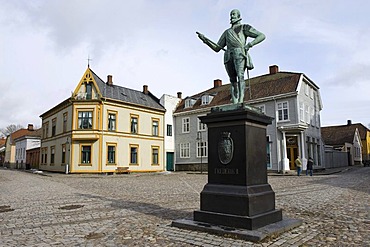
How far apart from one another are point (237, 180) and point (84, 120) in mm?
25593

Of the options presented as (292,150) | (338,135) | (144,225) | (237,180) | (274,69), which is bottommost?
(144,225)

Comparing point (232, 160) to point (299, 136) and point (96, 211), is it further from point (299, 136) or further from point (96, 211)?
point (299, 136)

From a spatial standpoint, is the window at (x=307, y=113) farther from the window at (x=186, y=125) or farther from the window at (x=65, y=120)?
the window at (x=65, y=120)

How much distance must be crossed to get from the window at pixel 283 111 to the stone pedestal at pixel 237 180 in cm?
2140

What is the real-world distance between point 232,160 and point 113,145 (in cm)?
2528

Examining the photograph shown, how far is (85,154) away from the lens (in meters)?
28.9

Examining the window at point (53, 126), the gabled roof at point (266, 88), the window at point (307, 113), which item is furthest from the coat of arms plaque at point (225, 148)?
the window at point (53, 126)

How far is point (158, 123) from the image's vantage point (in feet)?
117

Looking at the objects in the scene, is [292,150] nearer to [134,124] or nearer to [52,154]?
[134,124]

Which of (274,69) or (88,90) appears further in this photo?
(274,69)

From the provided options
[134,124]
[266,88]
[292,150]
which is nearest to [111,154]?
[134,124]

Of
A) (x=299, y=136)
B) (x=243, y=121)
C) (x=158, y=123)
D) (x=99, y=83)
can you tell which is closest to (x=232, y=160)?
(x=243, y=121)

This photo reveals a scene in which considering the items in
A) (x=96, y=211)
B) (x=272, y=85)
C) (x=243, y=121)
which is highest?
(x=272, y=85)

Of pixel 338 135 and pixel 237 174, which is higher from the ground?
pixel 338 135
